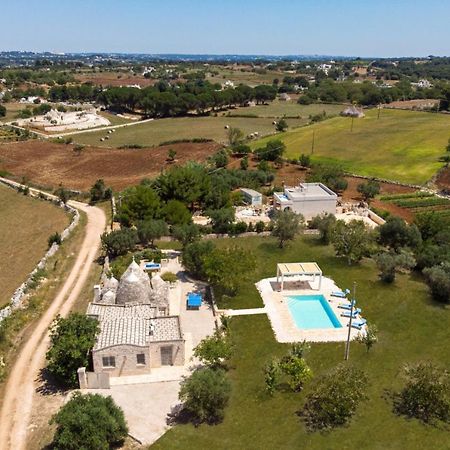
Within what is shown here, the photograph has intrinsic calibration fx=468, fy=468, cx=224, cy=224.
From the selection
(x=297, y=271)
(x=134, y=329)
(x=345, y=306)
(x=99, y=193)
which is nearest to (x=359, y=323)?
(x=345, y=306)

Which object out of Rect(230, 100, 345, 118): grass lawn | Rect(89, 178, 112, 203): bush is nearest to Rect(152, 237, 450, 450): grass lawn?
Rect(89, 178, 112, 203): bush

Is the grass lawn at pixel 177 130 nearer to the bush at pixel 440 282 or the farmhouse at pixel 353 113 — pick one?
the farmhouse at pixel 353 113

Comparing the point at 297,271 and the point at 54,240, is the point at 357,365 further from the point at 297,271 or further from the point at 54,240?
the point at 54,240

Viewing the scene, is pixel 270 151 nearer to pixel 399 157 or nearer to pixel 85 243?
pixel 399 157

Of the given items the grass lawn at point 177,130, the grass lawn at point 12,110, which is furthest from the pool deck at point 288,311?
the grass lawn at point 12,110

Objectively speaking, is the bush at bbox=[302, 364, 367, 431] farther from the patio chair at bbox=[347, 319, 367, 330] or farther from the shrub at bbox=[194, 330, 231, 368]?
the patio chair at bbox=[347, 319, 367, 330]

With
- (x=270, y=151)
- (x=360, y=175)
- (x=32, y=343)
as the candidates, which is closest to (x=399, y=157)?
(x=360, y=175)

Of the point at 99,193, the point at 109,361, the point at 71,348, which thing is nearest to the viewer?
the point at 71,348
